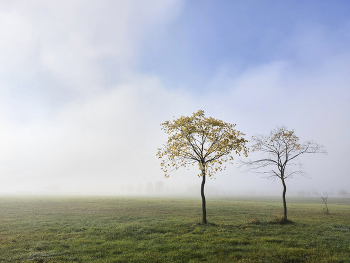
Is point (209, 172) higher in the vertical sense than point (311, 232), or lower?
higher

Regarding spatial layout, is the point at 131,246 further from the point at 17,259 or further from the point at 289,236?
the point at 289,236

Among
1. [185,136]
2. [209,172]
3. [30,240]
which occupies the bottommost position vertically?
[30,240]

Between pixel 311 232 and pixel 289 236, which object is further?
pixel 311 232

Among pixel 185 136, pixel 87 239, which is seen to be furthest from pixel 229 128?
pixel 87 239

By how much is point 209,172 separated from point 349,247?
12663 mm

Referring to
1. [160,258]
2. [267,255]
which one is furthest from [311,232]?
[160,258]

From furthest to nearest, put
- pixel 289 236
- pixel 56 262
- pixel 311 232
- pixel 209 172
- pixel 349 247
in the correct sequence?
pixel 209 172 < pixel 311 232 < pixel 289 236 < pixel 349 247 < pixel 56 262

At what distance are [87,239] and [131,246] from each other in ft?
16.2

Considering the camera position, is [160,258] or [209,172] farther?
[209,172]

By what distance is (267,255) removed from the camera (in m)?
11.5

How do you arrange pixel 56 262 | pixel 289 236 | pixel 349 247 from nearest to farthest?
pixel 56 262 < pixel 349 247 < pixel 289 236

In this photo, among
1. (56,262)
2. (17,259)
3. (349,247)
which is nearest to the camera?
(56,262)

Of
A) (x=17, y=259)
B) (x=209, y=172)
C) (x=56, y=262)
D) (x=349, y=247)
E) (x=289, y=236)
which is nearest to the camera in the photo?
(x=56, y=262)

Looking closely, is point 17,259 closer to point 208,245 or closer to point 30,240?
point 30,240
